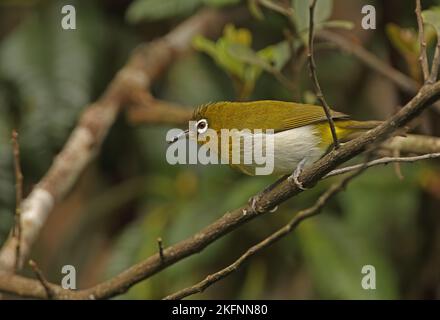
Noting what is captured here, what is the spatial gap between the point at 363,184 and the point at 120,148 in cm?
88

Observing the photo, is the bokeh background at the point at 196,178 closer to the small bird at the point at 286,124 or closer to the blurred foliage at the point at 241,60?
the blurred foliage at the point at 241,60

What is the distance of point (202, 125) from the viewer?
1530 mm

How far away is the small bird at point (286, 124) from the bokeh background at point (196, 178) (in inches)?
11.5

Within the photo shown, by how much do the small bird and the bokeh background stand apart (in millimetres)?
292

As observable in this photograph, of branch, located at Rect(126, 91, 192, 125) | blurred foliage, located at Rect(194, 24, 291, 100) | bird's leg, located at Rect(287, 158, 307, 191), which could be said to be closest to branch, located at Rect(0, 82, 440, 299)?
bird's leg, located at Rect(287, 158, 307, 191)

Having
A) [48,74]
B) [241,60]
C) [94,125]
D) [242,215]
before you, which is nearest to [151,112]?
[94,125]

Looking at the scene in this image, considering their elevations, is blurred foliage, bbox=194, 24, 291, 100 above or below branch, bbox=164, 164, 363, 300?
above

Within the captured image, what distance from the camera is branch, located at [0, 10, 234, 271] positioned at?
1.76 metres

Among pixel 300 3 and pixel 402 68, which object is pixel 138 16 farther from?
pixel 402 68

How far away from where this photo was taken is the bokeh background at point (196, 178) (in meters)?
2.15

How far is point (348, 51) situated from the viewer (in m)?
1.99

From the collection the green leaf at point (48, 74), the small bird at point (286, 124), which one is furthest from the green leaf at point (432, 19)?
the green leaf at point (48, 74)

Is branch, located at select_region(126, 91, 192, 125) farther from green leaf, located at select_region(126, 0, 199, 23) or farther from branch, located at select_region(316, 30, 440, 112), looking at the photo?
branch, located at select_region(316, 30, 440, 112)

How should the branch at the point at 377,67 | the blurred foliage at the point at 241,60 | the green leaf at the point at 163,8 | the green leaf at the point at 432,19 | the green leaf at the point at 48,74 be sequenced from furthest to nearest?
the green leaf at the point at 48,74 → the green leaf at the point at 163,8 → the branch at the point at 377,67 → the blurred foliage at the point at 241,60 → the green leaf at the point at 432,19
